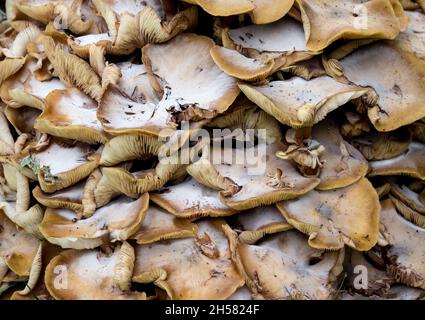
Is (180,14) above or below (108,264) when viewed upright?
above

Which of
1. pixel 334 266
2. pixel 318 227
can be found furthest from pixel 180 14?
pixel 334 266

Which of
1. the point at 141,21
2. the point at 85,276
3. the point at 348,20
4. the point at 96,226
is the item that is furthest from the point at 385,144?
the point at 85,276

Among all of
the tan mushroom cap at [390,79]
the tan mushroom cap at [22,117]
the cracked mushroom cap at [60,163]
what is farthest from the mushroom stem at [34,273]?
the tan mushroom cap at [390,79]

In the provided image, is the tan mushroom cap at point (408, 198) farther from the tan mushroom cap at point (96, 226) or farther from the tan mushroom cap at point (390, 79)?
the tan mushroom cap at point (96, 226)

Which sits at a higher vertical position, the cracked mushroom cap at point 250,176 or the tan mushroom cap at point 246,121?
the tan mushroom cap at point 246,121

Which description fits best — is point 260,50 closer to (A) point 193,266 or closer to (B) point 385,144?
(B) point 385,144

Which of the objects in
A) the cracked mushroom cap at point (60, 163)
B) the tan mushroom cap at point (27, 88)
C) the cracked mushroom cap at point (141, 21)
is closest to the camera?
the cracked mushroom cap at point (60, 163)

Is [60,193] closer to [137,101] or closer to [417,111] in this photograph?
[137,101]
